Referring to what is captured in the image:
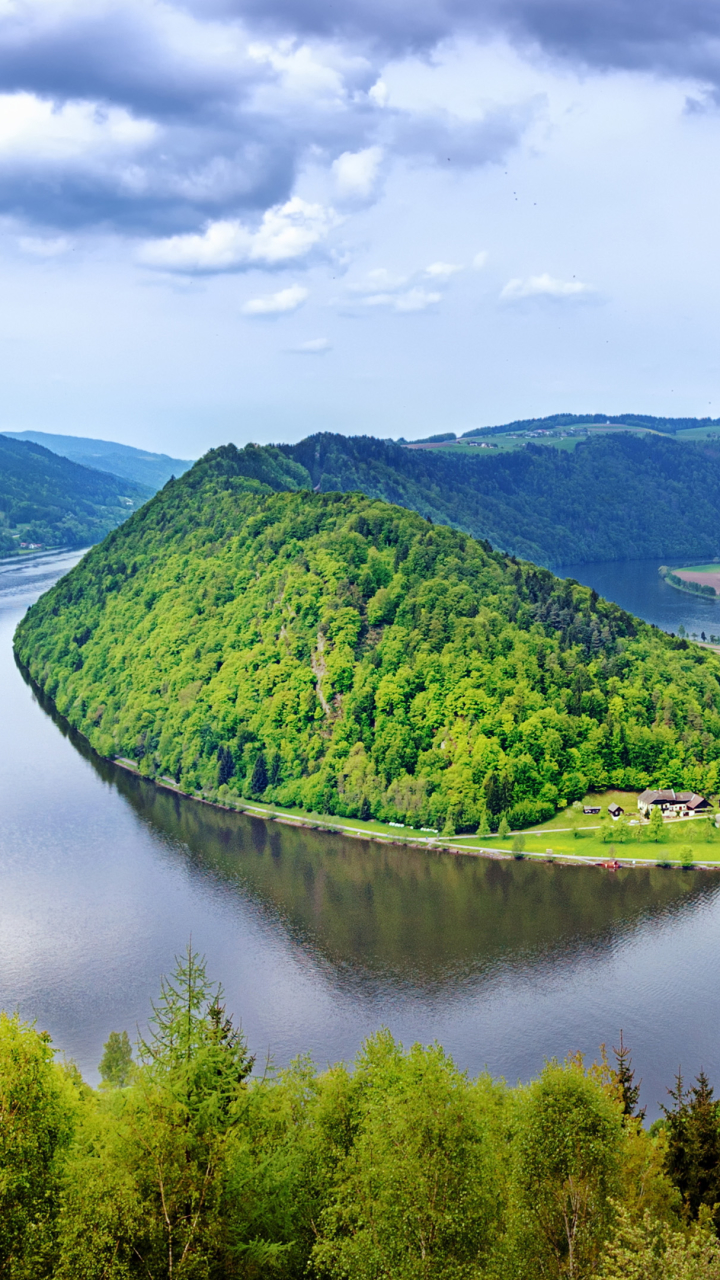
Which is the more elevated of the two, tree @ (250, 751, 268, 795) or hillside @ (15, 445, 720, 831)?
hillside @ (15, 445, 720, 831)

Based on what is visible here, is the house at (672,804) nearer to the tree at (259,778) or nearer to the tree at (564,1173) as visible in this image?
the tree at (259,778)

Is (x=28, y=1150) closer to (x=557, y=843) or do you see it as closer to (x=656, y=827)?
(x=557, y=843)

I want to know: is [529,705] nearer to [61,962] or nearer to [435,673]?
[435,673]

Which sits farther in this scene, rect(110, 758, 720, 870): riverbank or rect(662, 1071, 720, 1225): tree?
rect(110, 758, 720, 870): riverbank

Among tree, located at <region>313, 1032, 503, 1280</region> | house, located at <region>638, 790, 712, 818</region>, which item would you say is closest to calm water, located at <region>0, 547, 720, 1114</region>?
house, located at <region>638, 790, 712, 818</region>

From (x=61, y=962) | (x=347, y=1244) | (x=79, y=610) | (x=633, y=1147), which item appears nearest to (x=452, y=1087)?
(x=347, y=1244)

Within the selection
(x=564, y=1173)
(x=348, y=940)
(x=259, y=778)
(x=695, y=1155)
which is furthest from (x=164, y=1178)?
(x=259, y=778)

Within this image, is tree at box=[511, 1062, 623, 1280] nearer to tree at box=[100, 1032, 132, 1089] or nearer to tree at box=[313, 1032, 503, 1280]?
tree at box=[313, 1032, 503, 1280]
